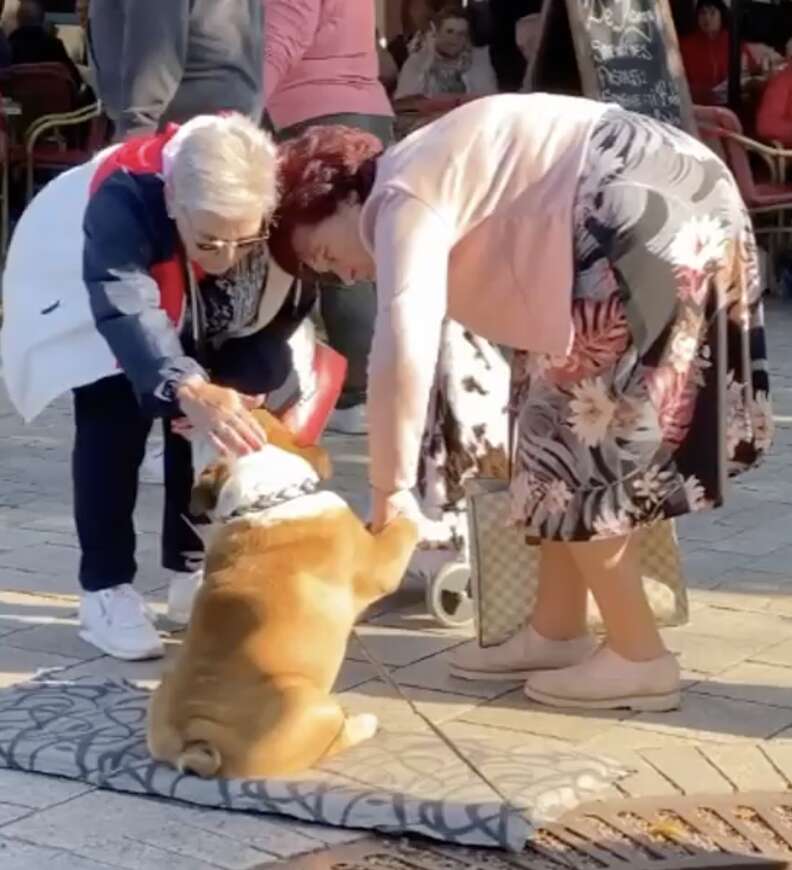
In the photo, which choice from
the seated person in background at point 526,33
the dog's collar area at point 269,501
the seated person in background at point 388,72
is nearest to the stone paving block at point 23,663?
the dog's collar area at point 269,501

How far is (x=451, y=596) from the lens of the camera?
4832 millimetres

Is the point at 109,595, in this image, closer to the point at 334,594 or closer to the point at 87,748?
the point at 87,748

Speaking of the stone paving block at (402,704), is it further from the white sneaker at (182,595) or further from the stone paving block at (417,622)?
the white sneaker at (182,595)

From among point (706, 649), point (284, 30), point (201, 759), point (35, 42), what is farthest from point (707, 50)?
point (201, 759)

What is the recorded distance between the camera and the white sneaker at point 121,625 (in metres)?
4.57

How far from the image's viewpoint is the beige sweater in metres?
3.56

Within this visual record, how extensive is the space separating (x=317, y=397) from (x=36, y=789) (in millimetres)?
1189

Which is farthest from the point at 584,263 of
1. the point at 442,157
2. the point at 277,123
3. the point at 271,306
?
the point at 277,123

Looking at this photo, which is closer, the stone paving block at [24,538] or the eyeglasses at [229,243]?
the eyeglasses at [229,243]

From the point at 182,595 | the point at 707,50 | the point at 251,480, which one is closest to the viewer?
the point at 251,480

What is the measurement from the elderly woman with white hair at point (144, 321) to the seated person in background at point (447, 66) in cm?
679

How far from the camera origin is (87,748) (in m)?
3.95

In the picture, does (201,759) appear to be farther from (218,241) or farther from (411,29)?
(411,29)

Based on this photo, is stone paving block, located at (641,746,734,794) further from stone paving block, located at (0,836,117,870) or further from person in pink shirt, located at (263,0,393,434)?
person in pink shirt, located at (263,0,393,434)
